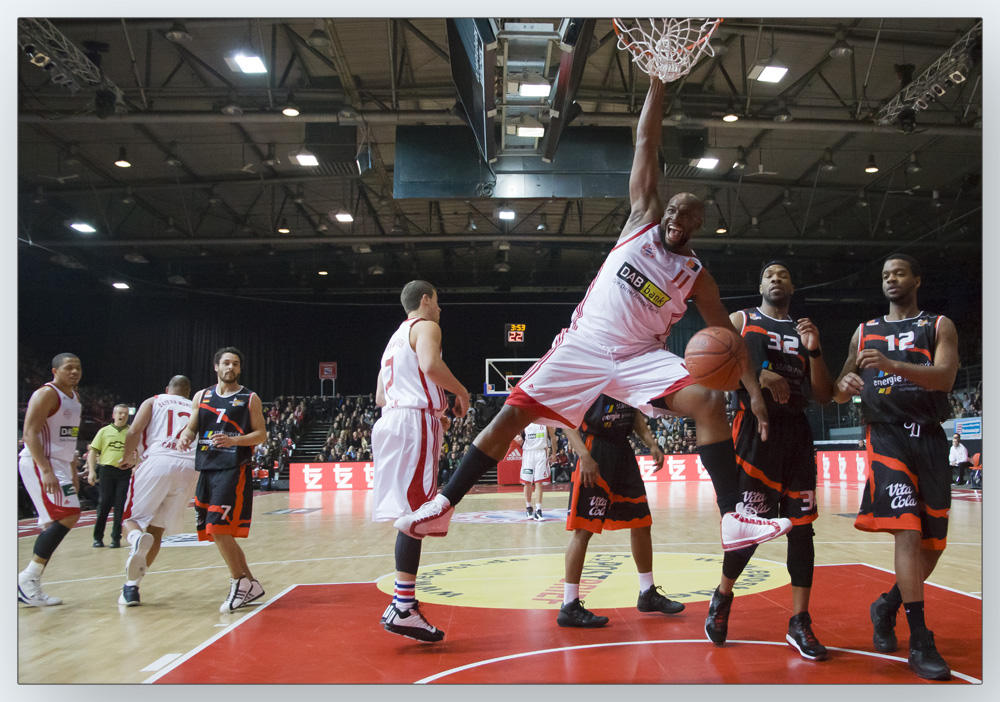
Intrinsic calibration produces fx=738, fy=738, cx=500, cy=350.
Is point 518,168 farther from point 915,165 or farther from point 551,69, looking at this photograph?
point 915,165

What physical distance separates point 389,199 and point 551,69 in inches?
362

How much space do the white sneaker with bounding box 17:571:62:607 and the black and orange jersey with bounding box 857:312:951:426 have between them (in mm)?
5209

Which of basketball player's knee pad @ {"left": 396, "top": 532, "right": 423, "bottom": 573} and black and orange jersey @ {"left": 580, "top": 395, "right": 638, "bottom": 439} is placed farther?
black and orange jersey @ {"left": 580, "top": 395, "right": 638, "bottom": 439}

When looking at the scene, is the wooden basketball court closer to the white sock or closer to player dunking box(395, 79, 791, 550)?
the white sock

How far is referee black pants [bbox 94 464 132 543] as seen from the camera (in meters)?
8.41

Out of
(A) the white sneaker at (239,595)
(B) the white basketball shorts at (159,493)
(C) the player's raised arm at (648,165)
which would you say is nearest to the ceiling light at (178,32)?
(B) the white basketball shorts at (159,493)

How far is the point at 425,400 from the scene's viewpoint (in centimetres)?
398

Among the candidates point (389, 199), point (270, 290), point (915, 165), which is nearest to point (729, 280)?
point (915, 165)

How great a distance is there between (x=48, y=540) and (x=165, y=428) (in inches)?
42.5

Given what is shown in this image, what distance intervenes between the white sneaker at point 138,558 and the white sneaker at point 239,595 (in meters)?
0.64

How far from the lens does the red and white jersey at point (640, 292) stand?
3436 millimetres

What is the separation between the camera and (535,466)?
10.3 meters

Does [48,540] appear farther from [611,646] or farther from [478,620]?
[611,646]

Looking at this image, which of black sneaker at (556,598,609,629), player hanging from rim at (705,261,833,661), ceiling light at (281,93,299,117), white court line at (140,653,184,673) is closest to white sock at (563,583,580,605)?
black sneaker at (556,598,609,629)
